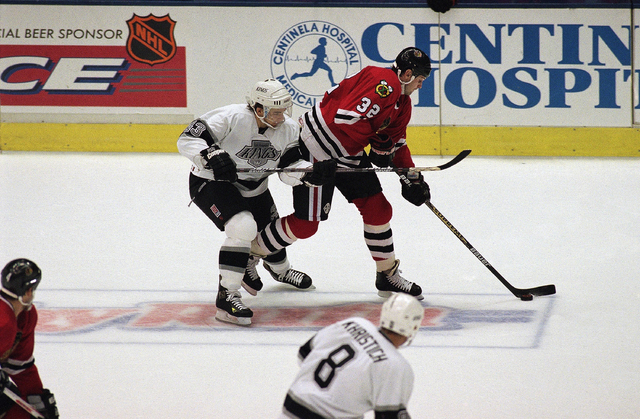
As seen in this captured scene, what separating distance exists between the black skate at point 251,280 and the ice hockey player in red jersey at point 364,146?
0.09 m

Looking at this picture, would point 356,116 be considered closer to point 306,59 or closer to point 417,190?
point 417,190

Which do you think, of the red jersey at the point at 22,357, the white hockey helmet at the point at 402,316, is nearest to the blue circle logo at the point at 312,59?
the red jersey at the point at 22,357

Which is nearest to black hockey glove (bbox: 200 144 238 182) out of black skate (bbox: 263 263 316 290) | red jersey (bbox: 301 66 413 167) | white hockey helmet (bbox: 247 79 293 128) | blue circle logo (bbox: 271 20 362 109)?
white hockey helmet (bbox: 247 79 293 128)

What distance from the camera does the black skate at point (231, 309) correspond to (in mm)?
3176

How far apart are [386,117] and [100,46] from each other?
4028 millimetres

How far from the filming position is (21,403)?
200 centimetres

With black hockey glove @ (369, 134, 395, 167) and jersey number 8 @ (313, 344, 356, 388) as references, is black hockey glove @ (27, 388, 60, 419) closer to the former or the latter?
jersey number 8 @ (313, 344, 356, 388)

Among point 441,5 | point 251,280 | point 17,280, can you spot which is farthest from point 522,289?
point 441,5

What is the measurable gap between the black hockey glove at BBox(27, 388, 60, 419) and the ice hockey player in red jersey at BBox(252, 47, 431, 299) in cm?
153

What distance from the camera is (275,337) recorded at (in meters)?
3.05

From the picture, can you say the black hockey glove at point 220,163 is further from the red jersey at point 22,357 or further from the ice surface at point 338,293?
the red jersey at point 22,357

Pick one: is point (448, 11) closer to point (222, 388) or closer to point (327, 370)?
point (222, 388)

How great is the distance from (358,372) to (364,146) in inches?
75.4

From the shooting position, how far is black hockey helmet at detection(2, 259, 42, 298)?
197cm
